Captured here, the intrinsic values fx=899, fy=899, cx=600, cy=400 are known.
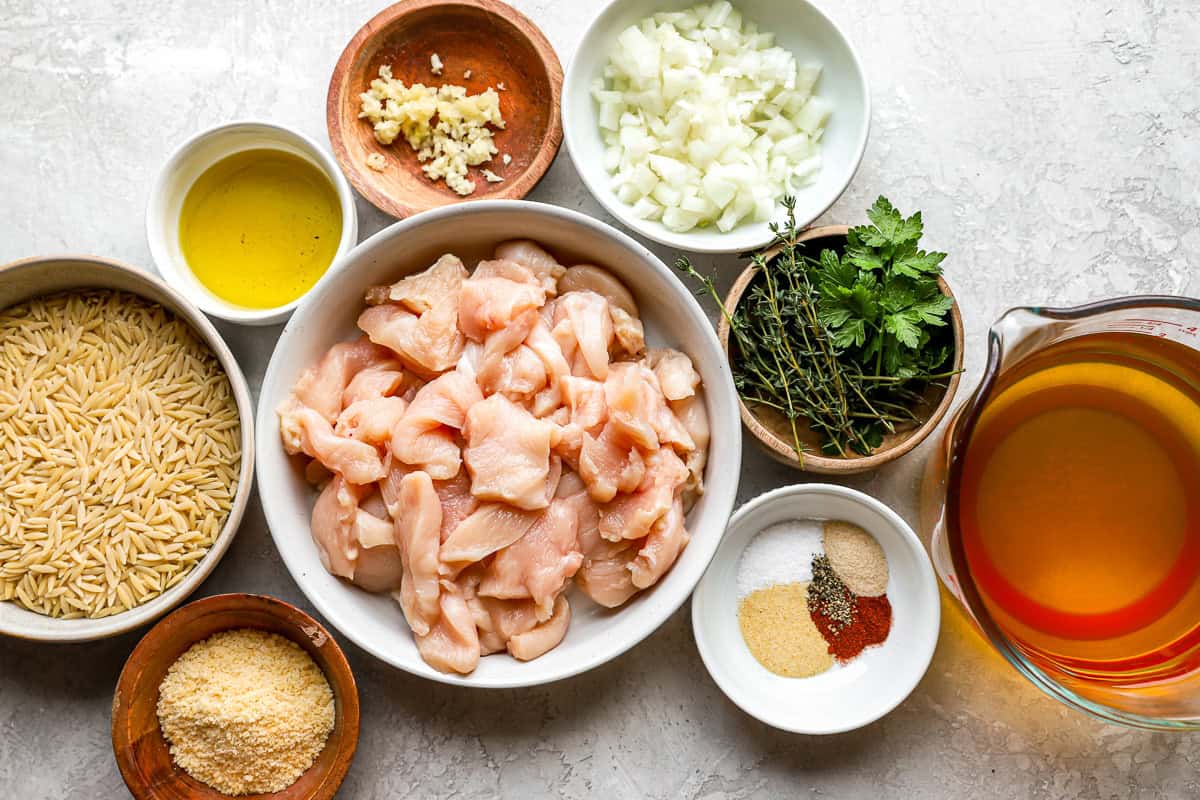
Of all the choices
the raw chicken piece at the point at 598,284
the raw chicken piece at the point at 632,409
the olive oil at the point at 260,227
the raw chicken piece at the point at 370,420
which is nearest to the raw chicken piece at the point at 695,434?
the raw chicken piece at the point at 632,409

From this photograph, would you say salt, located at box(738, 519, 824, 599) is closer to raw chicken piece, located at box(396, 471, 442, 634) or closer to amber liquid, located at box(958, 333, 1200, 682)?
amber liquid, located at box(958, 333, 1200, 682)

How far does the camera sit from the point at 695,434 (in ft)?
5.91

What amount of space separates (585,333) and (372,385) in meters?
0.43

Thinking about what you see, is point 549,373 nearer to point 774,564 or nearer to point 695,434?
point 695,434

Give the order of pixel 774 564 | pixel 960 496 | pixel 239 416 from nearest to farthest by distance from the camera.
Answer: pixel 960 496 < pixel 239 416 < pixel 774 564

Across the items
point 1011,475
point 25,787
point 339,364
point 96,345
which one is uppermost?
point 1011,475

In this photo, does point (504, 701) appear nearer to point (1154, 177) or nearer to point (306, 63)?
point (306, 63)

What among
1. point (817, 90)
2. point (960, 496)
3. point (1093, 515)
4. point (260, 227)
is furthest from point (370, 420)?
point (1093, 515)

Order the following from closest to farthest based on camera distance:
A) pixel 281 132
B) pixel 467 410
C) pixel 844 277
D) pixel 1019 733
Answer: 1. pixel 467 410
2. pixel 844 277
3. pixel 281 132
4. pixel 1019 733

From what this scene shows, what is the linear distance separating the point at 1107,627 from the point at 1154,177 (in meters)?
1.10

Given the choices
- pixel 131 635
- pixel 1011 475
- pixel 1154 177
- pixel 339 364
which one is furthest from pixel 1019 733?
pixel 131 635

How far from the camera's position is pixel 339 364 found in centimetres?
178

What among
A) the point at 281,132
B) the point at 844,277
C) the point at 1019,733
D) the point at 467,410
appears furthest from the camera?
the point at 1019,733

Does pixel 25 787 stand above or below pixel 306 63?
below
